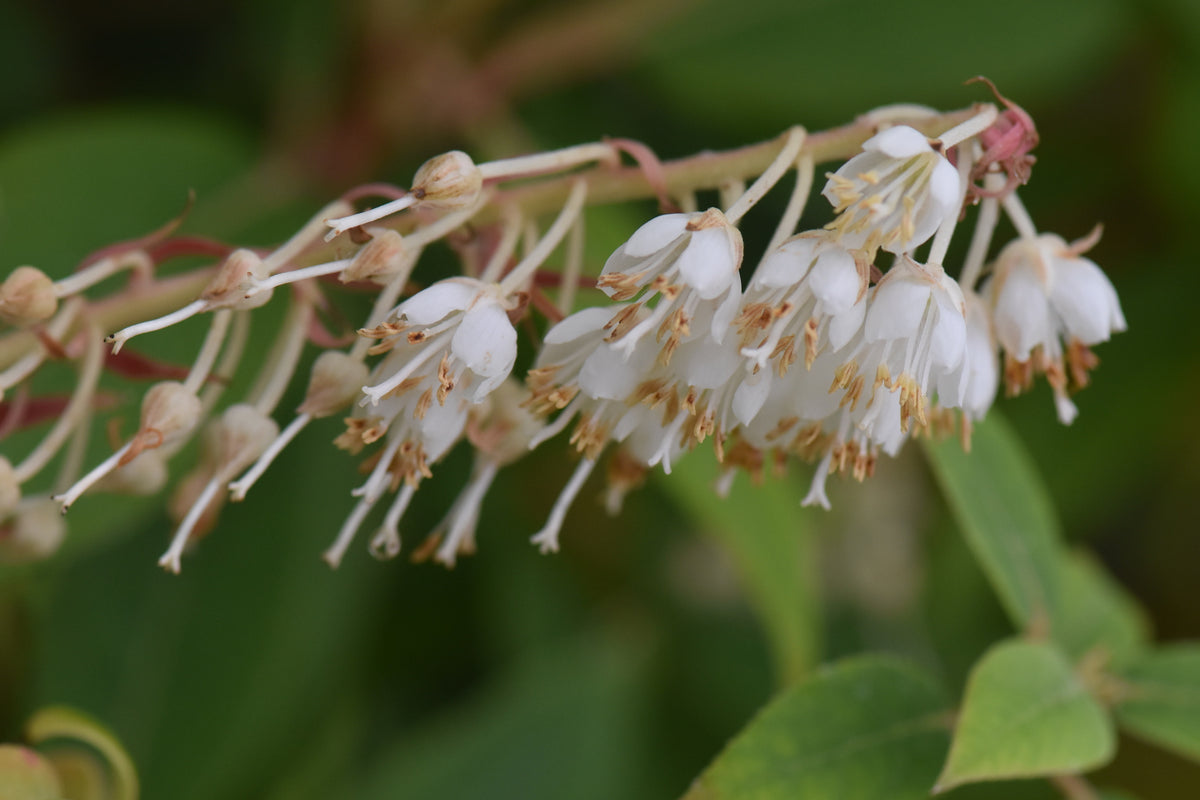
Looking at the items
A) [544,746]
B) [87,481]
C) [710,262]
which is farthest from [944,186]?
[544,746]

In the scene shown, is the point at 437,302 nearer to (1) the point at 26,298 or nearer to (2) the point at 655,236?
(2) the point at 655,236

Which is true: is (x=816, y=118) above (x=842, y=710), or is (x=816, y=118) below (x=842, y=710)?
above

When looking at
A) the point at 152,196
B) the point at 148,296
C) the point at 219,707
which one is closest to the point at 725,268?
the point at 148,296

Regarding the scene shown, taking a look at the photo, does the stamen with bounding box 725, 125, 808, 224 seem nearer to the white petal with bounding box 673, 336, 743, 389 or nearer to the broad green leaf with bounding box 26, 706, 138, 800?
the white petal with bounding box 673, 336, 743, 389

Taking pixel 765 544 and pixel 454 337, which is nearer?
pixel 454 337

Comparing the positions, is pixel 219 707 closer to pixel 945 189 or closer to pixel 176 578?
pixel 176 578

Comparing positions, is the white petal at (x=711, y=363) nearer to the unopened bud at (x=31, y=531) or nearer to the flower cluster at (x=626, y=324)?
the flower cluster at (x=626, y=324)
